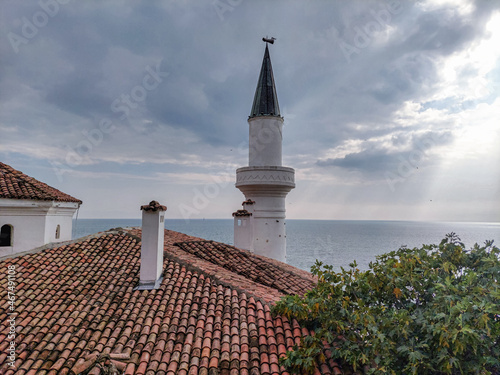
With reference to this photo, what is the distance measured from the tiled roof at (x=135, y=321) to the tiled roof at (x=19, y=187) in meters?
2.72

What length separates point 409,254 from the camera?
6973mm

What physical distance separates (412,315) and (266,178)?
41.4 feet

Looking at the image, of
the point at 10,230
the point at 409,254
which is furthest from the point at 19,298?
the point at 409,254

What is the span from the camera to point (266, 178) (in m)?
17.9

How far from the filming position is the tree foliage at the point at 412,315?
16.4 feet

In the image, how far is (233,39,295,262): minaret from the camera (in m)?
18.1

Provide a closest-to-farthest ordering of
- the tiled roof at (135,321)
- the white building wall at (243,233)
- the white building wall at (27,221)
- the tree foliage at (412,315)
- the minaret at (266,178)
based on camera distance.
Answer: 1. the tree foliage at (412,315)
2. the tiled roof at (135,321)
3. the white building wall at (27,221)
4. the white building wall at (243,233)
5. the minaret at (266,178)

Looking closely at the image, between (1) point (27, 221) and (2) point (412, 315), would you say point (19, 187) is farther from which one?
(2) point (412, 315)

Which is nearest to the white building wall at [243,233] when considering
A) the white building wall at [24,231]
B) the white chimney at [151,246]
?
the white chimney at [151,246]

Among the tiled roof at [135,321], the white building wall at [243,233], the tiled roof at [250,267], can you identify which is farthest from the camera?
the white building wall at [243,233]

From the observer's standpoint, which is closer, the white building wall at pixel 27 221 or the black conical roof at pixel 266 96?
the white building wall at pixel 27 221

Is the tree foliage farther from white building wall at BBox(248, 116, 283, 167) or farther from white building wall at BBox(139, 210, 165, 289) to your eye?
white building wall at BBox(248, 116, 283, 167)

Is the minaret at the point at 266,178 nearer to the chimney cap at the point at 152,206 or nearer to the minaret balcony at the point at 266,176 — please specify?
the minaret balcony at the point at 266,176

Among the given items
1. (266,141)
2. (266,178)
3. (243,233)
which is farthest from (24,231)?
(266,141)
